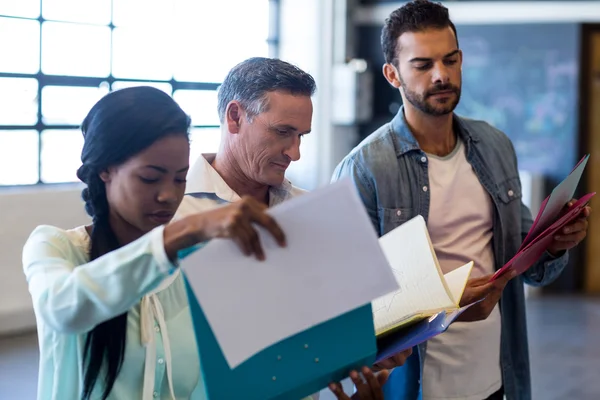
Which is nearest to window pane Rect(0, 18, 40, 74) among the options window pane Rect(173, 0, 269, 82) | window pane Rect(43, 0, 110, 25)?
window pane Rect(43, 0, 110, 25)

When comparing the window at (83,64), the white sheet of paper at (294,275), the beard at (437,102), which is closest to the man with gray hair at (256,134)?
the beard at (437,102)

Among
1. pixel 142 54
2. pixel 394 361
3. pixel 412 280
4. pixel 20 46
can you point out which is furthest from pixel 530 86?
pixel 394 361

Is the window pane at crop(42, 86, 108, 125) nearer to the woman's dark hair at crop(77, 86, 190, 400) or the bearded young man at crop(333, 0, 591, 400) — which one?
the bearded young man at crop(333, 0, 591, 400)

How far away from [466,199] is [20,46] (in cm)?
478

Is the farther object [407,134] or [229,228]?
[407,134]

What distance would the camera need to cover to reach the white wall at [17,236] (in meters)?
5.90

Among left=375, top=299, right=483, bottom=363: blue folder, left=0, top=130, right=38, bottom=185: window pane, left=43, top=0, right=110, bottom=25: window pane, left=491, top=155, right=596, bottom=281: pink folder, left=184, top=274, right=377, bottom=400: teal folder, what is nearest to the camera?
left=184, top=274, right=377, bottom=400: teal folder

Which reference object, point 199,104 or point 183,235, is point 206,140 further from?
point 183,235

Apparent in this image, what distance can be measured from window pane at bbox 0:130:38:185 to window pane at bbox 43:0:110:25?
0.93 metres

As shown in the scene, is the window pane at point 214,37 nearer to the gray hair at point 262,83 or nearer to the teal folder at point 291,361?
the gray hair at point 262,83

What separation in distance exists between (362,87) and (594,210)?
262 centimetres

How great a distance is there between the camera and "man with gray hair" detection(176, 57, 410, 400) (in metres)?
1.82

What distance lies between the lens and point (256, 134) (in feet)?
6.04

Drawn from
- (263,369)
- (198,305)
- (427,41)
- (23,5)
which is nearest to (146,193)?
(198,305)
